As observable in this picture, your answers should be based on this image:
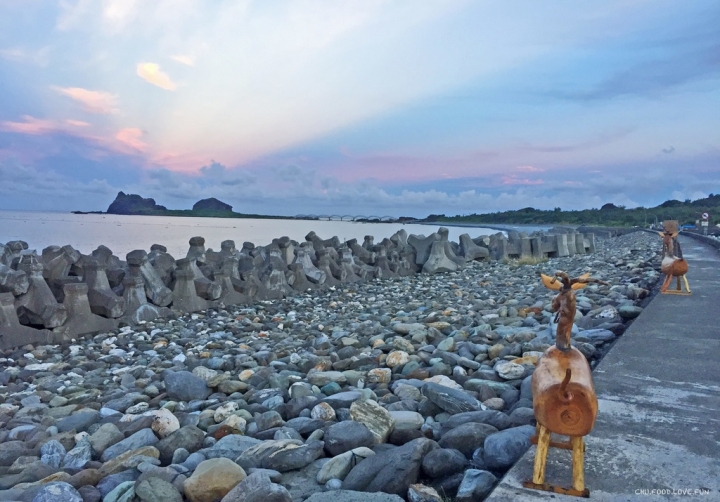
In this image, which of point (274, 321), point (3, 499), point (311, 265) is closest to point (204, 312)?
point (274, 321)

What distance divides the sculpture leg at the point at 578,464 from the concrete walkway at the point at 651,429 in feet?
0.16

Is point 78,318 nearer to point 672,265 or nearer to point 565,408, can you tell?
point 565,408

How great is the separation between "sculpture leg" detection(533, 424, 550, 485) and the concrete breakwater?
22.0ft

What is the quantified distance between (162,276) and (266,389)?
6017 mm

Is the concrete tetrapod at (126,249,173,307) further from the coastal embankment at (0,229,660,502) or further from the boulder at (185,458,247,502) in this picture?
the boulder at (185,458,247,502)

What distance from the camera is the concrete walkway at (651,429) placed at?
1.87 meters

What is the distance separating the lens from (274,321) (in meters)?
8.02

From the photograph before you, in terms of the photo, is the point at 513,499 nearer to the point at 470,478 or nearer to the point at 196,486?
the point at 470,478

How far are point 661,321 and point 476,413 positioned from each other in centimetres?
259

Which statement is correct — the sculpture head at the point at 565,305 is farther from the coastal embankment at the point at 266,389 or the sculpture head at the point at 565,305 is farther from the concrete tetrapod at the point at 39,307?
the concrete tetrapod at the point at 39,307

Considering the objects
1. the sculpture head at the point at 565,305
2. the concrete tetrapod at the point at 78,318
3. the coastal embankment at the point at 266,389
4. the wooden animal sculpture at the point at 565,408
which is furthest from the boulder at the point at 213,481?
the concrete tetrapod at the point at 78,318

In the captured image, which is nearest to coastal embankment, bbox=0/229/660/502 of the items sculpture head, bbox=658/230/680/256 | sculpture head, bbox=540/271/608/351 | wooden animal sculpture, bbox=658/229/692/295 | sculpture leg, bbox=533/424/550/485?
sculpture leg, bbox=533/424/550/485

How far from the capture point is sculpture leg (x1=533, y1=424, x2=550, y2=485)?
6.24 ft

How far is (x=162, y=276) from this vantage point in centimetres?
926
